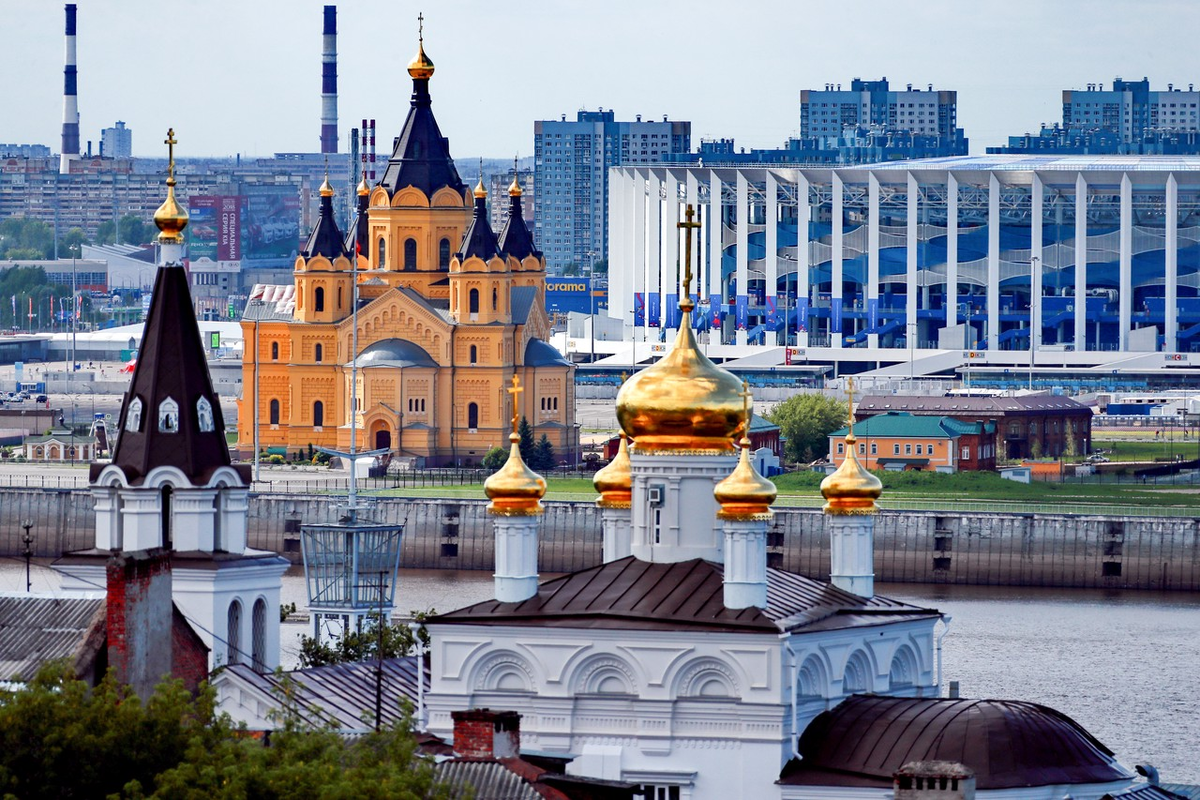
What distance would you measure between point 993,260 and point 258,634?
60.5 meters

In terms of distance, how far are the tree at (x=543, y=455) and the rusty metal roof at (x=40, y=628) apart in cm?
3553

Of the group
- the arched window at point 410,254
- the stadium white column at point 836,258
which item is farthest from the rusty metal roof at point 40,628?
the stadium white column at point 836,258

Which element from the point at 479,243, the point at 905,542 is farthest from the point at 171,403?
the point at 479,243

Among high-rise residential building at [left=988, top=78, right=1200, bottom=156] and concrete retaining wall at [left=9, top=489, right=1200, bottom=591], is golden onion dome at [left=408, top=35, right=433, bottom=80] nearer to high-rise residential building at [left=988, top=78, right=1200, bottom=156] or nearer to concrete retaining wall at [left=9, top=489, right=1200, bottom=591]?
concrete retaining wall at [left=9, top=489, right=1200, bottom=591]

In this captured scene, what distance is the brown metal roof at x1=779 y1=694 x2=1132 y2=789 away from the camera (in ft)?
71.6

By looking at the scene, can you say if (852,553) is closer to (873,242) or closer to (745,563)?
(745,563)

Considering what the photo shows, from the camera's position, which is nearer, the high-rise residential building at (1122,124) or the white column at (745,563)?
the white column at (745,563)

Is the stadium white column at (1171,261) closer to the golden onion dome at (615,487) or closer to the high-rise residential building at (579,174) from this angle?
the golden onion dome at (615,487)

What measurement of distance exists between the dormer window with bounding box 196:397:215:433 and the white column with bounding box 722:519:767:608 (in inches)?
153

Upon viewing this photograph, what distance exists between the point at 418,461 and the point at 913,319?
85.7ft

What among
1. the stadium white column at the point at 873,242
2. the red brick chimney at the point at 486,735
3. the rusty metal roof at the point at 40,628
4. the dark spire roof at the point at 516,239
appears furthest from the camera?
the stadium white column at the point at 873,242

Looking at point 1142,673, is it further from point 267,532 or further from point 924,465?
point 924,465

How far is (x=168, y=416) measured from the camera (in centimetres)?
2512

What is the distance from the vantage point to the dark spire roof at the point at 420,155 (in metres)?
63.3
